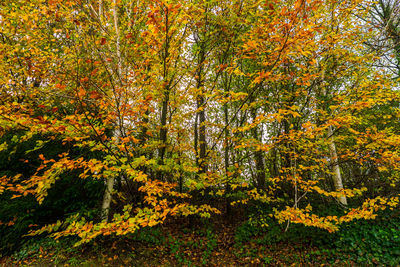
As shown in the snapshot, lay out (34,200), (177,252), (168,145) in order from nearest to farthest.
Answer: (34,200)
(168,145)
(177,252)

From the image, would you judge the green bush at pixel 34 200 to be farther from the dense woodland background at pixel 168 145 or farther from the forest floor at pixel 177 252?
the forest floor at pixel 177 252

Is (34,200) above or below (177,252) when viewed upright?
above

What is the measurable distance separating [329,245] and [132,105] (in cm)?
712

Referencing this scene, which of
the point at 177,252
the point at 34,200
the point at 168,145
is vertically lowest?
the point at 177,252

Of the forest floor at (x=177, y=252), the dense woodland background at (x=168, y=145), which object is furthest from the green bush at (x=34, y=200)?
the forest floor at (x=177, y=252)

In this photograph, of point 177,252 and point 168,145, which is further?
point 177,252

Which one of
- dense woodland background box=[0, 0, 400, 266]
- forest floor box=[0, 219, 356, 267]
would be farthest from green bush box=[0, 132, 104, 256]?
forest floor box=[0, 219, 356, 267]

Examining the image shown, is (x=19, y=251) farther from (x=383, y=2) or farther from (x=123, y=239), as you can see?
(x=383, y=2)

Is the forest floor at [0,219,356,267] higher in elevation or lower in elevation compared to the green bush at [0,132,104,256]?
lower

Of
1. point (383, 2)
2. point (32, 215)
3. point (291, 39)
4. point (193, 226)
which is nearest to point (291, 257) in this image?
point (193, 226)

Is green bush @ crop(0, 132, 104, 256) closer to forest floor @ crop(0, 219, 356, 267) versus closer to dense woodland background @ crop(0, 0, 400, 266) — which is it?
dense woodland background @ crop(0, 0, 400, 266)

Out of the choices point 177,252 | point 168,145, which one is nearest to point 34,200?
point 168,145

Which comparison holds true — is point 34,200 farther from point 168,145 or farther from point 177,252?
point 177,252

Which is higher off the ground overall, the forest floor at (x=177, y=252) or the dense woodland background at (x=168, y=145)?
the dense woodland background at (x=168, y=145)
